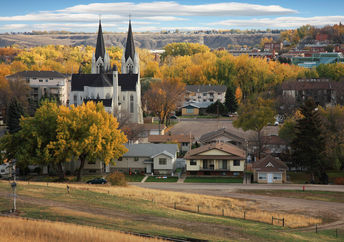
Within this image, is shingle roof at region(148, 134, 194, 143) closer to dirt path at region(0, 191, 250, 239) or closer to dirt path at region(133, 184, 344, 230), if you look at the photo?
dirt path at region(133, 184, 344, 230)

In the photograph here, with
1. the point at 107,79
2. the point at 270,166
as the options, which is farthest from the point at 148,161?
the point at 107,79

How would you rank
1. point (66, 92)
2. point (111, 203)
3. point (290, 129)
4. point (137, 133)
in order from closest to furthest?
point (111, 203) → point (290, 129) → point (137, 133) → point (66, 92)

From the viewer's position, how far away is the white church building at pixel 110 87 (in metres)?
88.6

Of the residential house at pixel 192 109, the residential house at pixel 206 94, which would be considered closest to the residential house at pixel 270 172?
the residential house at pixel 192 109

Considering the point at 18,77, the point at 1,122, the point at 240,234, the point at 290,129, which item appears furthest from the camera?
the point at 18,77

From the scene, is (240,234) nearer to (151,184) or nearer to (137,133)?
(151,184)

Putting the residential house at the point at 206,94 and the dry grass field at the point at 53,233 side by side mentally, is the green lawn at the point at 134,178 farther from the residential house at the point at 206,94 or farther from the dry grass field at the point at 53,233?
the residential house at the point at 206,94

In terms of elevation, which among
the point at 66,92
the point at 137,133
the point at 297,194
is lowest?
the point at 297,194

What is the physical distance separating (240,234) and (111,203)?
10.3m

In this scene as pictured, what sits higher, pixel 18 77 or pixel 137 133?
pixel 18 77

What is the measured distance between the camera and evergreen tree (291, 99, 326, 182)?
55.4m

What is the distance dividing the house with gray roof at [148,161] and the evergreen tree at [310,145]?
500 inches

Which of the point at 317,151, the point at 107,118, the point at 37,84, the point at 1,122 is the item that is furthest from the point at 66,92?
the point at 317,151

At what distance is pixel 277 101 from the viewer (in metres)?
95.9
